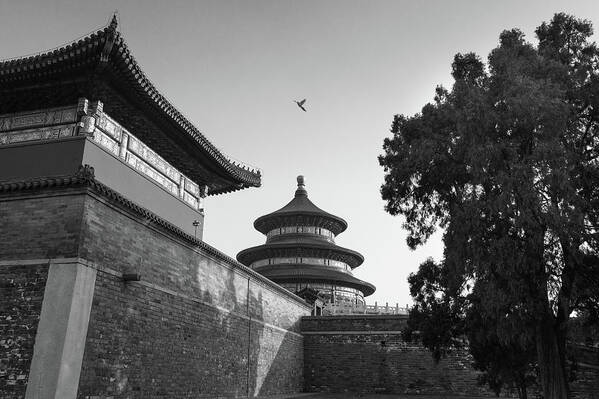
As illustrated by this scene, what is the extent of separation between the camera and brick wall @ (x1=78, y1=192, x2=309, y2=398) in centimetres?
919

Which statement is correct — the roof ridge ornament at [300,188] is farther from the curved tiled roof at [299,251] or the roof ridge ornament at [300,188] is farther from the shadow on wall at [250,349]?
the shadow on wall at [250,349]

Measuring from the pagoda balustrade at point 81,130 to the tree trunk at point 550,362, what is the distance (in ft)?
30.1

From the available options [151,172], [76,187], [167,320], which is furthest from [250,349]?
[76,187]

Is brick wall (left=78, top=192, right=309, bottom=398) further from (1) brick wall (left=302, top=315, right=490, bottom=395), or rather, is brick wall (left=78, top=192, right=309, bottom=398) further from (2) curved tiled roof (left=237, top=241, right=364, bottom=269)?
(2) curved tiled roof (left=237, top=241, right=364, bottom=269)

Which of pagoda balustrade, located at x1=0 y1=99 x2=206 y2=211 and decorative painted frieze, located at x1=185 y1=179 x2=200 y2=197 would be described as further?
decorative painted frieze, located at x1=185 y1=179 x2=200 y2=197

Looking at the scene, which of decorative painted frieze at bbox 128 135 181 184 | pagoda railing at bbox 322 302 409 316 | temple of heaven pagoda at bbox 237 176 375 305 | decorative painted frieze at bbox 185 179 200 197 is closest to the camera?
decorative painted frieze at bbox 128 135 181 184

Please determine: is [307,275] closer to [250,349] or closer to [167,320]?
[250,349]

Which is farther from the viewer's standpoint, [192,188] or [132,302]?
[192,188]

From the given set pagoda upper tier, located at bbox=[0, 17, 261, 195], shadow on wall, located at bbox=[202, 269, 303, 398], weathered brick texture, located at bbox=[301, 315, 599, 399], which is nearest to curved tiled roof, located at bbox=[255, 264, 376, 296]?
weathered brick texture, located at bbox=[301, 315, 599, 399]

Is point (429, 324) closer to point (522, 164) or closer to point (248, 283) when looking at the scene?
point (522, 164)

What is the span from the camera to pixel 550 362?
10.0 m

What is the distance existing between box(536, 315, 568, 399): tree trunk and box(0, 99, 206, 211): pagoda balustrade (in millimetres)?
9181

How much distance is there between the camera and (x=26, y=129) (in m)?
10.9

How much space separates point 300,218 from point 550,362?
60.2 ft
